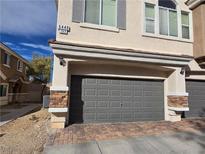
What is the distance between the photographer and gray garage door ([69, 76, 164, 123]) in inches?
326

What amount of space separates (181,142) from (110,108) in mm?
3809

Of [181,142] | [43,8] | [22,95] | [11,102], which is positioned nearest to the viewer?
[181,142]

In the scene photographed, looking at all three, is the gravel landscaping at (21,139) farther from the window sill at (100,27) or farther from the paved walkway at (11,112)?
the window sill at (100,27)

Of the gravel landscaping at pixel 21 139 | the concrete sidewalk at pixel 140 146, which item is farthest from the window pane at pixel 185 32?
the gravel landscaping at pixel 21 139

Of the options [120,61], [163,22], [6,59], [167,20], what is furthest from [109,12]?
[6,59]

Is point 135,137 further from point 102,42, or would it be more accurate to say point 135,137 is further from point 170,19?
point 170,19

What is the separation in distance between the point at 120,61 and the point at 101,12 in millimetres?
2800

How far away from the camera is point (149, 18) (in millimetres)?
9250

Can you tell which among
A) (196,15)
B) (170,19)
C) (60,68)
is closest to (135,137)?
(60,68)

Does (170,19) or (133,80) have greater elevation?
(170,19)

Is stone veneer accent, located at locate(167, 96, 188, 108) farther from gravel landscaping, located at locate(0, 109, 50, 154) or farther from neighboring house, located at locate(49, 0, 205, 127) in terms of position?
gravel landscaping, located at locate(0, 109, 50, 154)

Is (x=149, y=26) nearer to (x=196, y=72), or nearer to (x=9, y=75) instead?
(x=196, y=72)

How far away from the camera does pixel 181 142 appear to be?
5762mm

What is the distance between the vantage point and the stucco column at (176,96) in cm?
877
